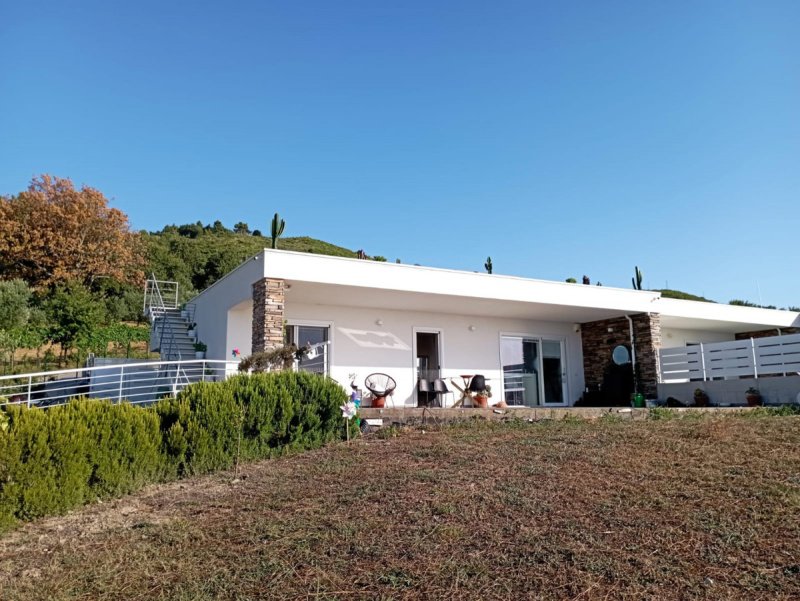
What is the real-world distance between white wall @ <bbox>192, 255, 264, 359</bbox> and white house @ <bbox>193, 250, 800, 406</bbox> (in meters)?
0.03

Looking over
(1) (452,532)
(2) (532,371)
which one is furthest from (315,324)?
(1) (452,532)

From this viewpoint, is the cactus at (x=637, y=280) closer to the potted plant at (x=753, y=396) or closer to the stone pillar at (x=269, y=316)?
the potted plant at (x=753, y=396)

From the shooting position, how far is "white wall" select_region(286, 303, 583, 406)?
1380 cm

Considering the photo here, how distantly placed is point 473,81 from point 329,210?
7014mm

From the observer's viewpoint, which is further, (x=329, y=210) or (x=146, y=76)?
(x=329, y=210)

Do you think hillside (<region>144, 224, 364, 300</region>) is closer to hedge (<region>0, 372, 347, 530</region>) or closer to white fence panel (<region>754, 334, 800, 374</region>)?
hedge (<region>0, 372, 347, 530</region>)

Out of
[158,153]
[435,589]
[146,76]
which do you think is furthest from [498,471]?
[158,153]

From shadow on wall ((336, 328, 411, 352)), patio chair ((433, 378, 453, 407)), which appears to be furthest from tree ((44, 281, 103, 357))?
patio chair ((433, 378, 453, 407))

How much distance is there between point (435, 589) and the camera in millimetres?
3686

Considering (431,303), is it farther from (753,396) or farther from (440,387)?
(753,396)

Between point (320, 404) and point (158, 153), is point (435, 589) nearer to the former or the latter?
point (320, 404)

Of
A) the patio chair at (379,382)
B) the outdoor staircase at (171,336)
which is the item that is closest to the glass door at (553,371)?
the patio chair at (379,382)

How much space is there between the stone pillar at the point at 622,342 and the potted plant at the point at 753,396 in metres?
2.32

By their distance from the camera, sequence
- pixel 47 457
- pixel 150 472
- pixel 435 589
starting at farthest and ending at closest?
pixel 150 472, pixel 47 457, pixel 435 589
